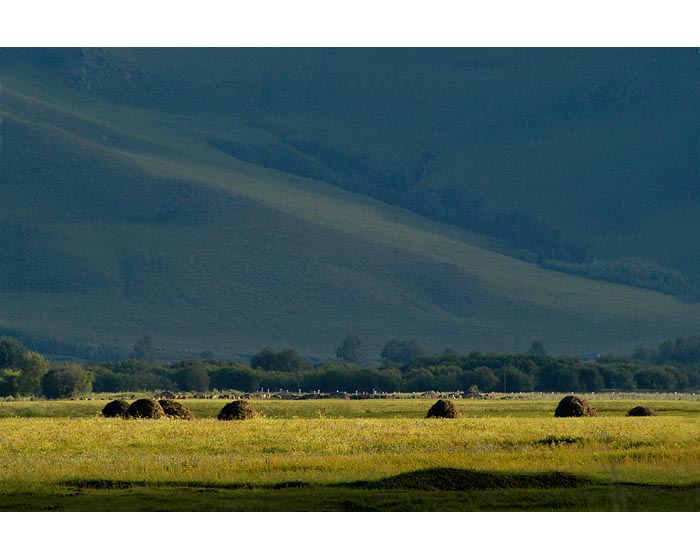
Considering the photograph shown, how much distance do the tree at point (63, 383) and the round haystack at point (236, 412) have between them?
2577 inches

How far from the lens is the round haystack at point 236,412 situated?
7712cm

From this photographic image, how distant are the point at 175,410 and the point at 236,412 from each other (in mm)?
4731

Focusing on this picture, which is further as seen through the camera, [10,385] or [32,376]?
[32,376]

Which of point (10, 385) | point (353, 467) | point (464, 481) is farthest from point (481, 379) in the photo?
point (464, 481)

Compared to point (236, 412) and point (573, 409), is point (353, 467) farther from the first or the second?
point (573, 409)

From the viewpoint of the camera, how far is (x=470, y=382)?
171 meters

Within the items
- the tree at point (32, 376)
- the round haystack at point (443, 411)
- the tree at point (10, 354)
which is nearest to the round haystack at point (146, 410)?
the round haystack at point (443, 411)

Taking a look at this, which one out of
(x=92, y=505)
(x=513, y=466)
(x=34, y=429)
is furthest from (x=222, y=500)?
(x=34, y=429)

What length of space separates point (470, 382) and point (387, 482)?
13088 cm

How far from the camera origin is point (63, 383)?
141500mm

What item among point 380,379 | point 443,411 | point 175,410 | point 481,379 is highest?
point 481,379

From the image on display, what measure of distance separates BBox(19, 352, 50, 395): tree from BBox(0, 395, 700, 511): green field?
80029 mm
